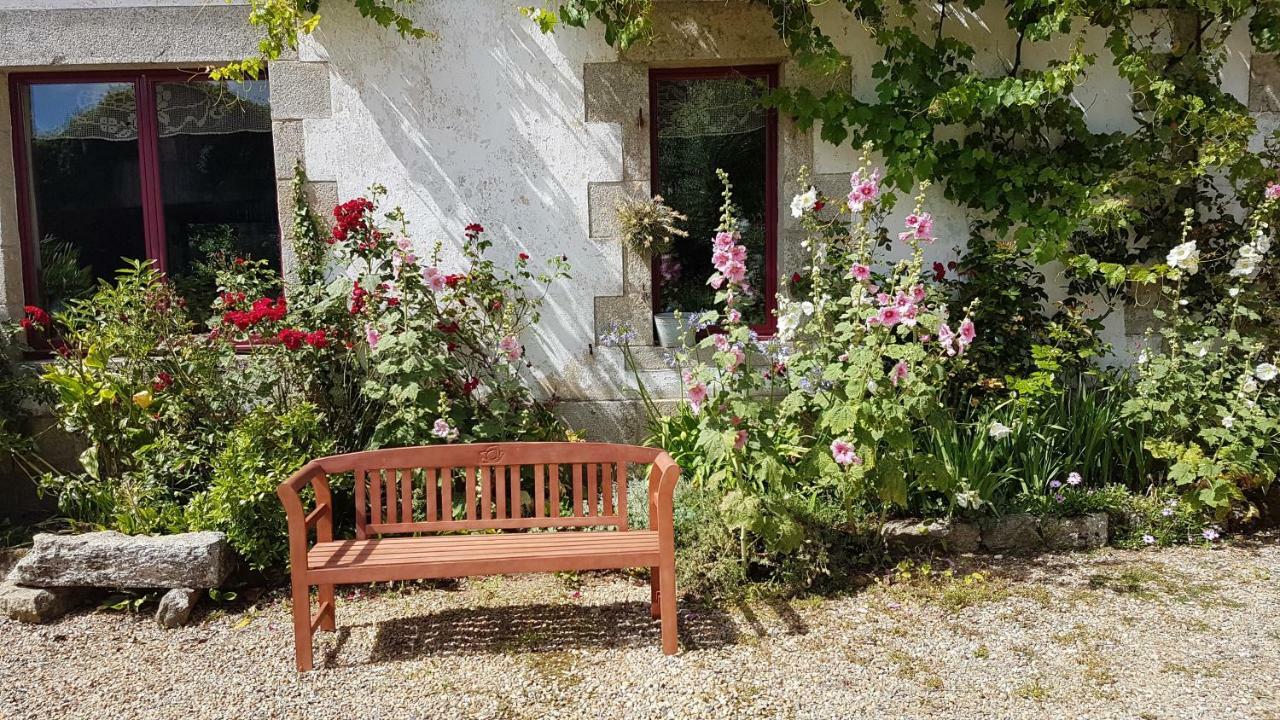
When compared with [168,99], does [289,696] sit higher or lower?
lower

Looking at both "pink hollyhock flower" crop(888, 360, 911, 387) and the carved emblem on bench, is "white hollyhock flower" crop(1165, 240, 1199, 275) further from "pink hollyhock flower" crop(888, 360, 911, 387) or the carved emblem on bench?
the carved emblem on bench

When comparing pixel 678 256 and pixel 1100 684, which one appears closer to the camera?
pixel 1100 684

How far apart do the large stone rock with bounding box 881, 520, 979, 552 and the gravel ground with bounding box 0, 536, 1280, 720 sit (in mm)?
121

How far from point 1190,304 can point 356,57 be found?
443 centimetres

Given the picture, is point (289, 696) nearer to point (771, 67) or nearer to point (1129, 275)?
point (771, 67)

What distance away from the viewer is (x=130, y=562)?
3.38 m

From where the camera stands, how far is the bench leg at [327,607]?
318cm

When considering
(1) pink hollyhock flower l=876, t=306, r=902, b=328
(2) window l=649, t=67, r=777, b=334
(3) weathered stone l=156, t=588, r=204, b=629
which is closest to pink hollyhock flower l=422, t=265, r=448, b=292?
(2) window l=649, t=67, r=777, b=334

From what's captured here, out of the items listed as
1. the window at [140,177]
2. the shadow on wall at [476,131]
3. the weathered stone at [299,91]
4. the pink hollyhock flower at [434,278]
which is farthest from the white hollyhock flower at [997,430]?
the window at [140,177]

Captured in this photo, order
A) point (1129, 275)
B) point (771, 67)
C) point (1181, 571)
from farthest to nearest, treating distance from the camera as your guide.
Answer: point (771, 67) → point (1129, 275) → point (1181, 571)

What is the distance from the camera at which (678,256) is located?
4625 millimetres

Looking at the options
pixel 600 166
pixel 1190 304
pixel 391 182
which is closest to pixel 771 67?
pixel 600 166

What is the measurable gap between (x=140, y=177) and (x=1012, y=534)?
4.62m

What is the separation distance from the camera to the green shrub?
3463 millimetres
